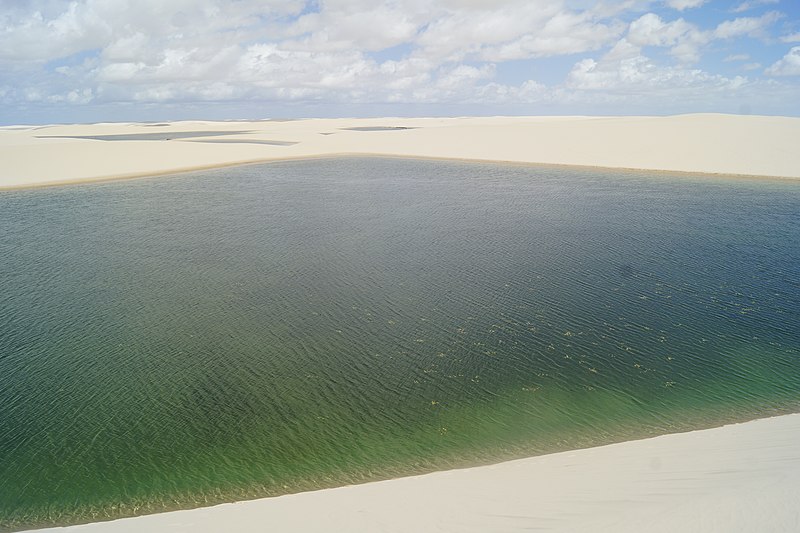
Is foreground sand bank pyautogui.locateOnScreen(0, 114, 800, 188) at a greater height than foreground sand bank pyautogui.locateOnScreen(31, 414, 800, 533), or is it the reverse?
foreground sand bank pyautogui.locateOnScreen(0, 114, 800, 188)

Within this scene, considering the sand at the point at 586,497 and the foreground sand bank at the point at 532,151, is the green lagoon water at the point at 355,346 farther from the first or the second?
→ the foreground sand bank at the point at 532,151

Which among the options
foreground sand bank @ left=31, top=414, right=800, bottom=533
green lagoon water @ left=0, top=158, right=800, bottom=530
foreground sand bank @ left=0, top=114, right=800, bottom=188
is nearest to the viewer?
foreground sand bank @ left=31, top=414, right=800, bottom=533

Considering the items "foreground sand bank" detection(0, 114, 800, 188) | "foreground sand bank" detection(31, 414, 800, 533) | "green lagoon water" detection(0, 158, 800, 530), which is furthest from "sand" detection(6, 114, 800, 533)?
"foreground sand bank" detection(0, 114, 800, 188)

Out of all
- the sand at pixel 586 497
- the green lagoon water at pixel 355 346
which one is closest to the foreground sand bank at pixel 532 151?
the green lagoon water at pixel 355 346

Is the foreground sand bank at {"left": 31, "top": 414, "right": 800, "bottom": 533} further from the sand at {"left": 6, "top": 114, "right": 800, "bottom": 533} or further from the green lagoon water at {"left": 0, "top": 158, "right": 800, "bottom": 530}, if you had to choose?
the green lagoon water at {"left": 0, "top": 158, "right": 800, "bottom": 530}

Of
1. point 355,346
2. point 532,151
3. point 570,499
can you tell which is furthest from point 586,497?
point 532,151

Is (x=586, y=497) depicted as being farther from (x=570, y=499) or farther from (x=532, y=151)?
(x=532, y=151)

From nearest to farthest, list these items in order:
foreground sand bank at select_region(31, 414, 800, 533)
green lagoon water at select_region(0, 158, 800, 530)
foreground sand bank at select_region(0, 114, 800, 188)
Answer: foreground sand bank at select_region(31, 414, 800, 533)
green lagoon water at select_region(0, 158, 800, 530)
foreground sand bank at select_region(0, 114, 800, 188)
